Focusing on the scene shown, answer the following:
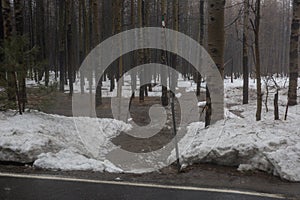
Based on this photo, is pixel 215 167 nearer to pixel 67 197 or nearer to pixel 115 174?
pixel 115 174

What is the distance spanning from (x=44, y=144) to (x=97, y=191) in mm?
2315

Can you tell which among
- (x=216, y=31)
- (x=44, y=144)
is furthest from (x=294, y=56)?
(x=44, y=144)

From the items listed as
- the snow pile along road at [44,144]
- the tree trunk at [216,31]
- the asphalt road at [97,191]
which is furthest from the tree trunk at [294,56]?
the asphalt road at [97,191]

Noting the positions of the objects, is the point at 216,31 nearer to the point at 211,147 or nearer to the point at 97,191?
the point at 211,147

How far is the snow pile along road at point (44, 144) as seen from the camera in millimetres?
6293

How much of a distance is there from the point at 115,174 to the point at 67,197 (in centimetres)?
138

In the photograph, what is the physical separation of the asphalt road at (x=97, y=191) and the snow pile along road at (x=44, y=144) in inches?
33.9

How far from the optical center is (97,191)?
496 centimetres

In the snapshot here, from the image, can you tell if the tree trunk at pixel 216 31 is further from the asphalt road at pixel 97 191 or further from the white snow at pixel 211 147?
the asphalt road at pixel 97 191

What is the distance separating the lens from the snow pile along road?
20.6 ft

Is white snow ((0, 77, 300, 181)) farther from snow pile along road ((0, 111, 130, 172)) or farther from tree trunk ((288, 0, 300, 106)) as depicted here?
tree trunk ((288, 0, 300, 106))

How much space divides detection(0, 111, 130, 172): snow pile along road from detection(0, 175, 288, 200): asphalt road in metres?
0.86

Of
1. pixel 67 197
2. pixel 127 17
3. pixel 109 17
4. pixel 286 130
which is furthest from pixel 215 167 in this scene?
pixel 127 17

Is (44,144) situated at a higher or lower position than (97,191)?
higher
